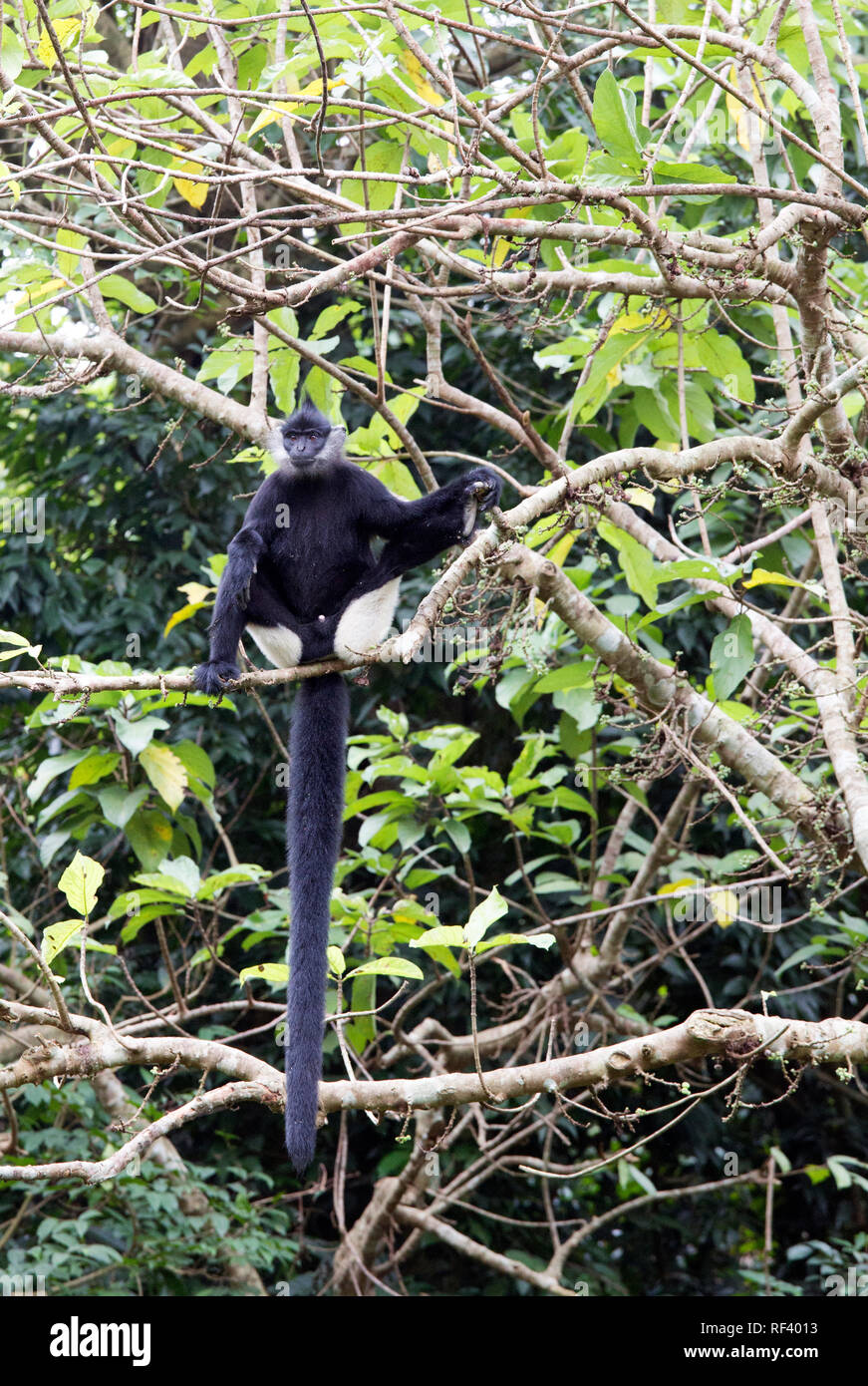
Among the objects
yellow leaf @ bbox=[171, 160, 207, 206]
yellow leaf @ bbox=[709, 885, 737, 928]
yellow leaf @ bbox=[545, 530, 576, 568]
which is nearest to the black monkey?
yellow leaf @ bbox=[545, 530, 576, 568]

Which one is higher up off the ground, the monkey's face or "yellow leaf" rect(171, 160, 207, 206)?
"yellow leaf" rect(171, 160, 207, 206)

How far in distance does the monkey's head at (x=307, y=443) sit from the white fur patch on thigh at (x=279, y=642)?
1.73 feet

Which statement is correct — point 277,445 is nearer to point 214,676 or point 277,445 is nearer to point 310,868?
point 214,676

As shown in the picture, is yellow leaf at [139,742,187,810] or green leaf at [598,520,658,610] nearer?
green leaf at [598,520,658,610]

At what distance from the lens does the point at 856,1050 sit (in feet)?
9.75

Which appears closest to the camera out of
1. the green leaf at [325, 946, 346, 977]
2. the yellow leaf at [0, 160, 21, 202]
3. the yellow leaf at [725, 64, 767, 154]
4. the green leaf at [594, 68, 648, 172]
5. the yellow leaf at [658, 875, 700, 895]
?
the yellow leaf at [0, 160, 21, 202]

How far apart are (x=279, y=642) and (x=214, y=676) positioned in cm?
82

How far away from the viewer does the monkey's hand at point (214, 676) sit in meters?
3.38

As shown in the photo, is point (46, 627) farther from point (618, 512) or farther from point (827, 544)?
point (827, 544)

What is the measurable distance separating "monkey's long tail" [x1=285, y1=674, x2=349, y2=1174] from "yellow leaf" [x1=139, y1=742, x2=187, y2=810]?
375 millimetres

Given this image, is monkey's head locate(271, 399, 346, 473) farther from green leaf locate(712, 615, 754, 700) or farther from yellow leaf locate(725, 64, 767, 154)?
yellow leaf locate(725, 64, 767, 154)

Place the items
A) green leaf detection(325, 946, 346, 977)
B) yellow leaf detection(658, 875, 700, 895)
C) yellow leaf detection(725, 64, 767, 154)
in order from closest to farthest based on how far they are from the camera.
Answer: green leaf detection(325, 946, 346, 977) < yellow leaf detection(725, 64, 767, 154) < yellow leaf detection(658, 875, 700, 895)

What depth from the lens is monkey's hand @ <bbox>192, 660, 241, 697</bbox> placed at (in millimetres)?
3383

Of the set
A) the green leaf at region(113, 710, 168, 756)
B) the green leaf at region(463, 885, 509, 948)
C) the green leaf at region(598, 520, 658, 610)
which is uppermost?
the green leaf at region(598, 520, 658, 610)
